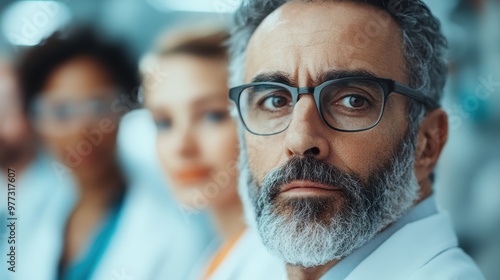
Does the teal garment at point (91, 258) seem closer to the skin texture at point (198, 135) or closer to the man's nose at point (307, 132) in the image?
the skin texture at point (198, 135)

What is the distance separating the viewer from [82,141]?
1.08 metres

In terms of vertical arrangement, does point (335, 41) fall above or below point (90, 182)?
above

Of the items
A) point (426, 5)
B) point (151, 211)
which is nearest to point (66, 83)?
point (151, 211)

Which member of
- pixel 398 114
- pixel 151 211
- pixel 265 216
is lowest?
pixel 151 211

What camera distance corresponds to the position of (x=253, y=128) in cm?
94

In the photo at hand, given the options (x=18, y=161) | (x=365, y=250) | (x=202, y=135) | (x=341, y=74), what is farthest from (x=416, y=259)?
(x=18, y=161)

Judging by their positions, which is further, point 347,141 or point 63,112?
point 63,112

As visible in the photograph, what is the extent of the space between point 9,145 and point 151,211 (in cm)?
28

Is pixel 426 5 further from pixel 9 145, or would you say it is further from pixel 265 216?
pixel 9 145

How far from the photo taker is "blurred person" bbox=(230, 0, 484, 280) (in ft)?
2.80

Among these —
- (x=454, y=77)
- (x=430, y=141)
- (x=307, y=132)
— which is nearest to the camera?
(x=307, y=132)

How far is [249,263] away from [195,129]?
0.25 meters

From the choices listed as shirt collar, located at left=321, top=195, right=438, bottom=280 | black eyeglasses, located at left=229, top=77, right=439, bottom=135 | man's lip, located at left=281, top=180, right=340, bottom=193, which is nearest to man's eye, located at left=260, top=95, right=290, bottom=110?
black eyeglasses, located at left=229, top=77, right=439, bottom=135

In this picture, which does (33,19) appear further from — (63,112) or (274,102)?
(274,102)
